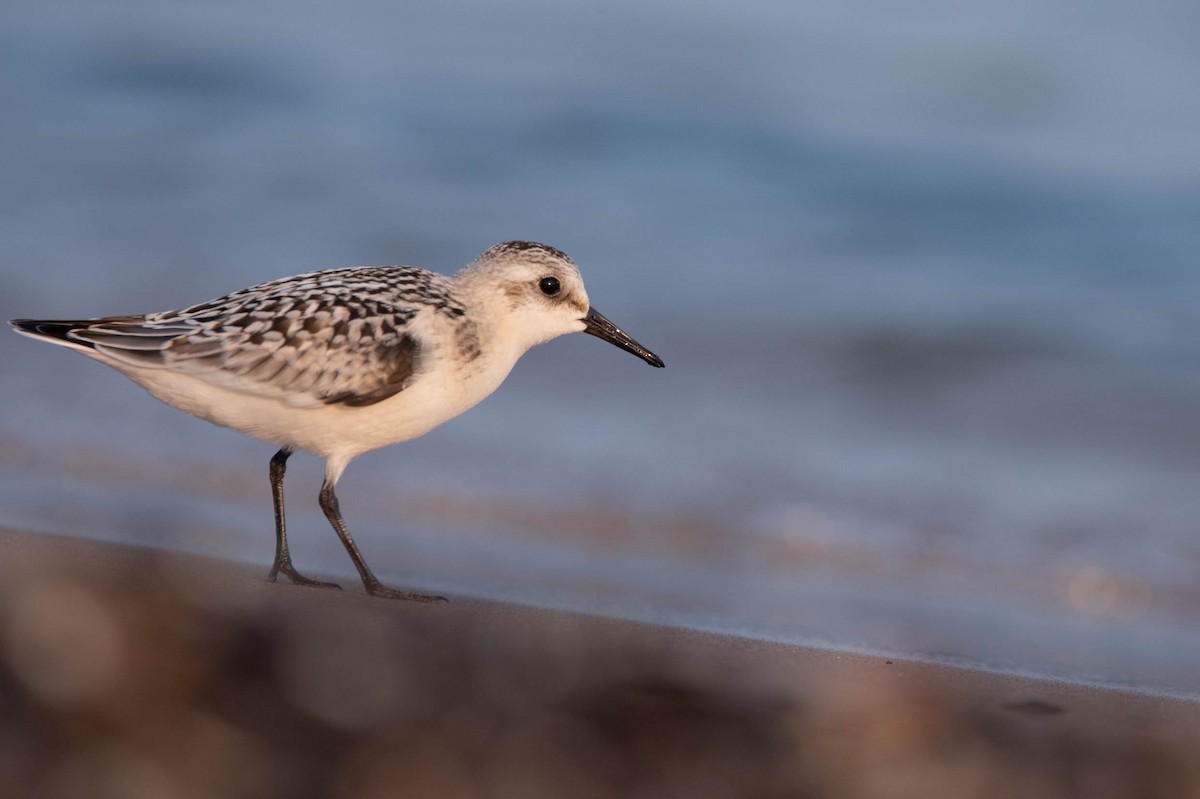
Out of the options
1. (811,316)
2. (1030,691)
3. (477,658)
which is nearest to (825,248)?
(811,316)

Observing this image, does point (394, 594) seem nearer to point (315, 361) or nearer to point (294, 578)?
point (294, 578)

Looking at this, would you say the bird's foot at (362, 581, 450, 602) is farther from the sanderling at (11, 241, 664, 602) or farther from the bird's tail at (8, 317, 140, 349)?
the bird's tail at (8, 317, 140, 349)

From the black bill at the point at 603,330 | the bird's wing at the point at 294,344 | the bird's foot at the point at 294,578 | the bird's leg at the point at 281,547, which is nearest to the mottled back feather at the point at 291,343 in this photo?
the bird's wing at the point at 294,344

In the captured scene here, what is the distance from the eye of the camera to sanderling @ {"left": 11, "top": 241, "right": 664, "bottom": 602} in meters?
5.48

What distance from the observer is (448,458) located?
806cm

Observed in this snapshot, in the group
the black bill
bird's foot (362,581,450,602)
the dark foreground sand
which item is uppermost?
the black bill

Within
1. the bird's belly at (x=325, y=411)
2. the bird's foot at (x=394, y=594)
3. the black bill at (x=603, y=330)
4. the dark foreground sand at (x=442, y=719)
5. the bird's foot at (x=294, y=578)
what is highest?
the black bill at (x=603, y=330)

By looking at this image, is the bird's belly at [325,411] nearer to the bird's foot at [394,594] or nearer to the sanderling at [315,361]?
the sanderling at [315,361]

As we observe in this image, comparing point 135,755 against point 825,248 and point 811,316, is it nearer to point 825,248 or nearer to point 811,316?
point 811,316

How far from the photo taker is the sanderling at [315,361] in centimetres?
548

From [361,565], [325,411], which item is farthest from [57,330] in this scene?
[361,565]

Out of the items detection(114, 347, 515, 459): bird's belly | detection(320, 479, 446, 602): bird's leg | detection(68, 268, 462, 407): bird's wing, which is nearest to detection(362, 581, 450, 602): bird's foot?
detection(320, 479, 446, 602): bird's leg

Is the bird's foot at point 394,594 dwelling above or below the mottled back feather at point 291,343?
below

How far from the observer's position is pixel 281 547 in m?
5.63
